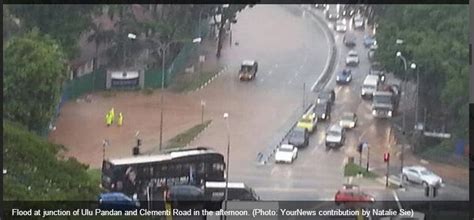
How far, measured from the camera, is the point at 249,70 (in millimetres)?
3307

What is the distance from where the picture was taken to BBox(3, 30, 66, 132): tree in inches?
127

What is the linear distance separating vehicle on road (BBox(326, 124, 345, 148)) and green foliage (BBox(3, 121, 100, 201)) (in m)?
0.76

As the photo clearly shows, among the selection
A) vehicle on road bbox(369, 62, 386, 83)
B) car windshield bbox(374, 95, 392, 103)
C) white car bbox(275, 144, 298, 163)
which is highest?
vehicle on road bbox(369, 62, 386, 83)

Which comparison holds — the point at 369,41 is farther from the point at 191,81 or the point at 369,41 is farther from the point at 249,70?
the point at 191,81

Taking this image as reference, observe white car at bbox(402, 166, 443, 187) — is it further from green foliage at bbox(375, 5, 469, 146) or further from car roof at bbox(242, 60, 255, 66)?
car roof at bbox(242, 60, 255, 66)

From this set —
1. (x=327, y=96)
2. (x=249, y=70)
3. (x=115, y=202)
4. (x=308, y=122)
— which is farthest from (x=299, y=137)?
(x=115, y=202)

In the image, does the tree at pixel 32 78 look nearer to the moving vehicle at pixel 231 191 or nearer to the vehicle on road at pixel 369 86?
the moving vehicle at pixel 231 191

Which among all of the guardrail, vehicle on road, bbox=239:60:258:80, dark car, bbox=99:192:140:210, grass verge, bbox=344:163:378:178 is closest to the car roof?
vehicle on road, bbox=239:60:258:80

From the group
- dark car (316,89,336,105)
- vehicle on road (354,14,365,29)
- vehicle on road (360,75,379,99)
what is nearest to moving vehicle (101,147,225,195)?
dark car (316,89,336,105)

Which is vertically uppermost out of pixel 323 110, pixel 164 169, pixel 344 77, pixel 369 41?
pixel 369 41

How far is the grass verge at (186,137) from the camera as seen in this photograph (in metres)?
3.28

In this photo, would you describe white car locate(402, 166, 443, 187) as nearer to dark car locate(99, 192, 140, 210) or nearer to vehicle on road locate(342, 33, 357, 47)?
vehicle on road locate(342, 33, 357, 47)

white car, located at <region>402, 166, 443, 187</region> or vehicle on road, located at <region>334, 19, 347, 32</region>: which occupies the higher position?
vehicle on road, located at <region>334, 19, 347, 32</region>

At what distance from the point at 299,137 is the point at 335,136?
0.12 metres
